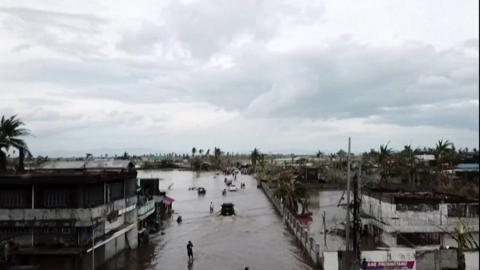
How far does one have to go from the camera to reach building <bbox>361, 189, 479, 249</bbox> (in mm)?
33312

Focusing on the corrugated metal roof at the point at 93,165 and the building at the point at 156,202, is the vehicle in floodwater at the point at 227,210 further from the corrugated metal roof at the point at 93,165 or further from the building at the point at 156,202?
the corrugated metal roof at the point at 93,165

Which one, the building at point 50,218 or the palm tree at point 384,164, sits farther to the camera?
the palm tree at point 384,164

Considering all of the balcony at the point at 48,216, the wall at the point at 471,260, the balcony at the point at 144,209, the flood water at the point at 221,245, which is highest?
the balcony at the point at 48,216

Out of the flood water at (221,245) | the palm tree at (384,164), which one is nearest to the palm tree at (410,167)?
the palm tree at (384,164)

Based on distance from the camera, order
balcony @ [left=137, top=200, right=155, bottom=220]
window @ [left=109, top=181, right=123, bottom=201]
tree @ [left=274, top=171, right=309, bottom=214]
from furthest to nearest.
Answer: tree @ [left=274, top=171, right=309, bottom=214] < balcony @ [left=137, top=200, right=155, bottom=220] < window @ [left=109, top=181, right=123, bottom=201]

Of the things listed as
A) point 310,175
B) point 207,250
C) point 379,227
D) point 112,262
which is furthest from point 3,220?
point 310,175

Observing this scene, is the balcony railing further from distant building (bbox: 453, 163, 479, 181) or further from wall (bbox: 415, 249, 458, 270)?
distant building (bbox: 453, 163, 479, 181)

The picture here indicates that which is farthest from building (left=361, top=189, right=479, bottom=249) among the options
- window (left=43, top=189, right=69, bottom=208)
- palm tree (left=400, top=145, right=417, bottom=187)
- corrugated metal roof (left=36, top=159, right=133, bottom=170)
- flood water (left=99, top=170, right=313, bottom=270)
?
palm tree (left=400, top=145, right=417, bottom=187)

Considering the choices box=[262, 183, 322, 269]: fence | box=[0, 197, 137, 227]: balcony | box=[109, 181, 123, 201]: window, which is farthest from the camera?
box=[109, 181, 123, 201]: window

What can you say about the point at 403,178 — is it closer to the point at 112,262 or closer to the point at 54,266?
the point at 112,262

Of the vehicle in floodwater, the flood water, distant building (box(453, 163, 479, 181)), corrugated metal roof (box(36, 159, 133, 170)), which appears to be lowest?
the flood water

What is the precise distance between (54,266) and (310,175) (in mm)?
83322

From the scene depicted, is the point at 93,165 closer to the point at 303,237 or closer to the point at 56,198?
the point at 56,198

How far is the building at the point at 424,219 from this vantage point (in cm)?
3331
